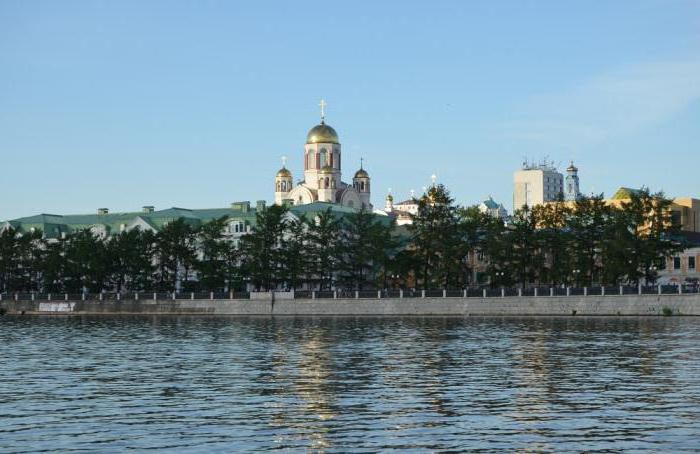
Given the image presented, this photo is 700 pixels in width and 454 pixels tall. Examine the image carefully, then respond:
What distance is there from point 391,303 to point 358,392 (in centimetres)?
8062

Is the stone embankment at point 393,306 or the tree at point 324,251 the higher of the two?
the tree at point 324,251

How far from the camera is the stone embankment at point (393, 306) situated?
11031cm

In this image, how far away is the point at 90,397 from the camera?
148 ft

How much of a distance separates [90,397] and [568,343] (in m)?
36.6

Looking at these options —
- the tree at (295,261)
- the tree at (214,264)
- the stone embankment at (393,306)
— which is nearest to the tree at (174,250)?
the tree at (214,264)

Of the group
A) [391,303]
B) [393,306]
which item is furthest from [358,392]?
[391,303]

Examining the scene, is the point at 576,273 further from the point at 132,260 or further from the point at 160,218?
the point at 160,218

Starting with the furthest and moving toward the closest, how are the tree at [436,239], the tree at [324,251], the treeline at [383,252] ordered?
the tree at [324,251], the tree at [436,239], the treeline at [383,252]

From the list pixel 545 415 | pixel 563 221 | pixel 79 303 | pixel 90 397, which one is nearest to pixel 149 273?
pixel 79 303

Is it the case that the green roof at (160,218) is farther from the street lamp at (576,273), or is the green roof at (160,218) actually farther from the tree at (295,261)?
the street lamp at (576,273)

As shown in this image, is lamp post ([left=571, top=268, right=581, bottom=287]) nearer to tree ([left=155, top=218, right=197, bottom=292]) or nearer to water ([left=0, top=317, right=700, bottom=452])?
water ([left=0, top=317, right=700, bottom=452])

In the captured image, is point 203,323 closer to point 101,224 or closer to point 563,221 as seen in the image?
point 563,221

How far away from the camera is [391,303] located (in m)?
A: 126

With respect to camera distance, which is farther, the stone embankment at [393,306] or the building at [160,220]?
the building at [160,220]
